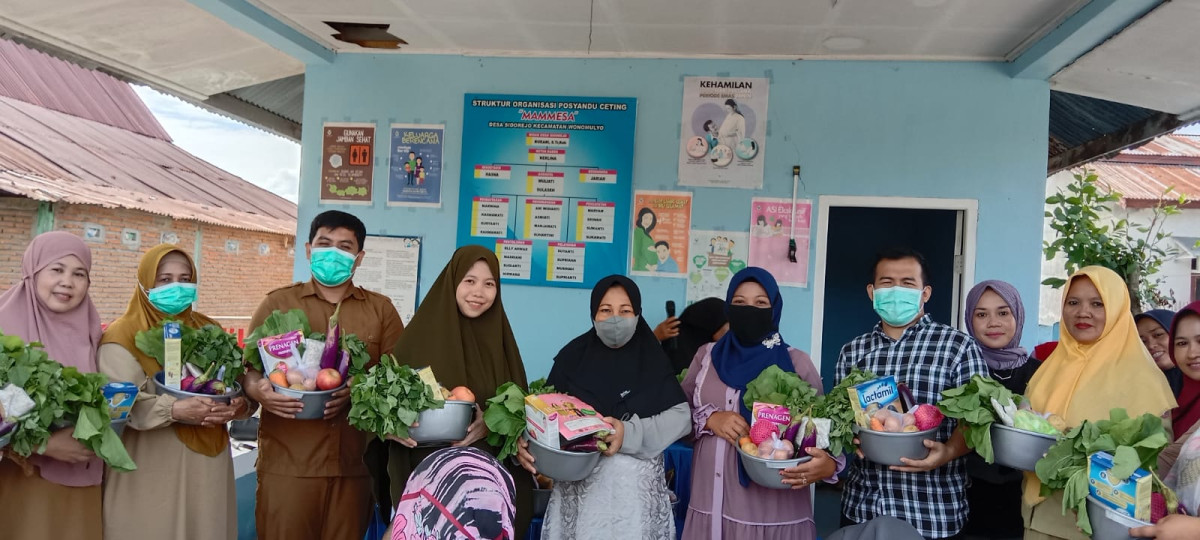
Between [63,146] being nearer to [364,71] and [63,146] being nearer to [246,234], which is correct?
[246,234]

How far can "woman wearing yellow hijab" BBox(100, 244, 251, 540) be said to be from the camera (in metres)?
2.76

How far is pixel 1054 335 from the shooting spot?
8602 mm

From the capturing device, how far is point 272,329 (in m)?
2.84

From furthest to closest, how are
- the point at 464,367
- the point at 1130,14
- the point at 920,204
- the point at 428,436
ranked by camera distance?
the point at 920,204 < the point at 1130,14 < the point at 464,367 < the point at 428,436

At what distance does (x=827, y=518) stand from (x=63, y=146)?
1380 centimetres

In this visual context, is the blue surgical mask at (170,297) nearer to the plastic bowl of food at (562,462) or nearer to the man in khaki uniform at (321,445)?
the man in khaki uniform at (321,445)

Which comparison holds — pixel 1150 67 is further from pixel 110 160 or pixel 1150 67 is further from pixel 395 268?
pixel 110 160

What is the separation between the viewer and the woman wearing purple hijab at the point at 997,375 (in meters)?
2.81

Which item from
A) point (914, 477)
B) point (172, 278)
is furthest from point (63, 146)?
point (914, 477)

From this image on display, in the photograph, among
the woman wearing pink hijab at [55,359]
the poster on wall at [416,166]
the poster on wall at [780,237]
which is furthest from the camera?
the poster on wall at [416,166]

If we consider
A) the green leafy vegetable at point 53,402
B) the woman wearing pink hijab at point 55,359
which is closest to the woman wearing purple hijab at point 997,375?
the green leafy vegetable at point 53,402

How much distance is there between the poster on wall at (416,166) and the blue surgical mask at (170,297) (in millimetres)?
2221

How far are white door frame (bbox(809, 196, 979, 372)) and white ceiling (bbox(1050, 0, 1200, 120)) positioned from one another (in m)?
0.96

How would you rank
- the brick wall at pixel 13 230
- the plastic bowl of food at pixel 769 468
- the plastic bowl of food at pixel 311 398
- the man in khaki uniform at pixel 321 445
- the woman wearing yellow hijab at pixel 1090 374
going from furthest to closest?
the brick wall at pixel 13 230 → the man in khaki uniform at pixel 321 445 → the plastic bowl of food at pixel 311 398 → the plastic bowl of food at pixel 769 468 → the woman wearing yellow hijab at pixel 1090 374
